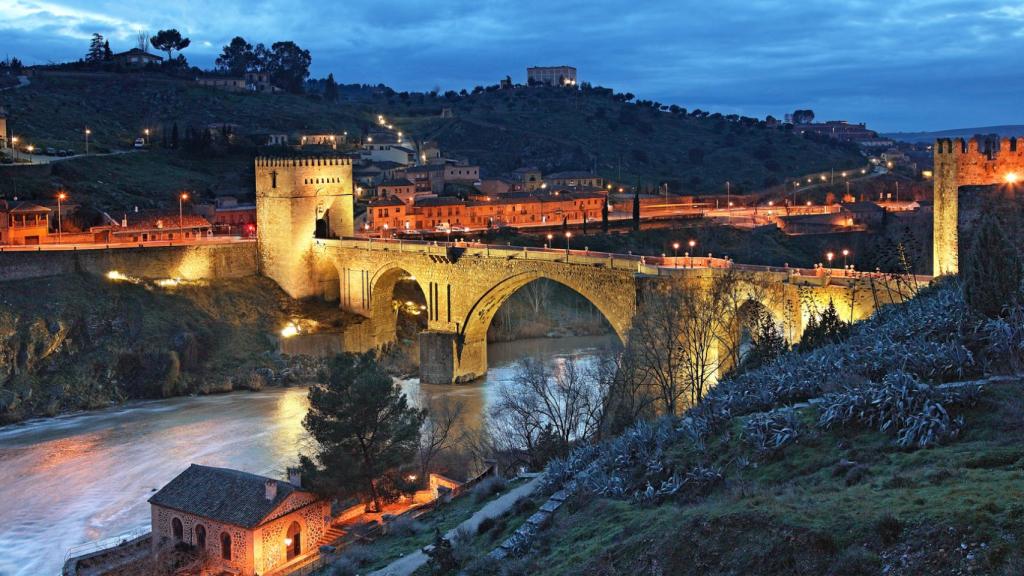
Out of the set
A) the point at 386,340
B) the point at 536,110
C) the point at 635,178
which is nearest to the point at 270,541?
the point at 386,340

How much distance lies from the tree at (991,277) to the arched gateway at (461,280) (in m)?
8.96

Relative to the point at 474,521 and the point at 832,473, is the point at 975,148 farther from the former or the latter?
the point at 474,521

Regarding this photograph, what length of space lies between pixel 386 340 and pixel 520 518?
31.4m

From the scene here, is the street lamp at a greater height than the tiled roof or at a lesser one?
greater

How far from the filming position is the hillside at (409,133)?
6525 centimetres

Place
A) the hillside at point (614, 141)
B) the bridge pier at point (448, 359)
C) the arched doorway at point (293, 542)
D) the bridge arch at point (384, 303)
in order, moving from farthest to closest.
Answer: the hillside at point (614, 141) < the bridge arch at point (384, 303) < the bridge pier at point (448, 359) < the arched doorway at point (293, 542)

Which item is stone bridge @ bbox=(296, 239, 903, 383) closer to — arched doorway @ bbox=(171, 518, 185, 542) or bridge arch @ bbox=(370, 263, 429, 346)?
bridge arch @ bbox=(370, 263, 429, 346)

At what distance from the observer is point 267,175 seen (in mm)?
45594

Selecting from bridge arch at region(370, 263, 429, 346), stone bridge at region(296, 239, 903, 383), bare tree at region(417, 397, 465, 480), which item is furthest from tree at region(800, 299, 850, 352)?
bridge arch at region(370, 263, 429, 346)

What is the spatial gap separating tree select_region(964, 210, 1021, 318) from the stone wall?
35.5 meters

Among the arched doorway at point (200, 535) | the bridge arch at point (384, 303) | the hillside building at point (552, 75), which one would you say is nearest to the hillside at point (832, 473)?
the arched doorway at point (200, 535)

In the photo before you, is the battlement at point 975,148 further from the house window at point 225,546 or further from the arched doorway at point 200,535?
the arched doorway at point 200,535

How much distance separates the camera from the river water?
76.5 ft

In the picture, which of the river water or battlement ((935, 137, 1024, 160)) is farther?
the river water
